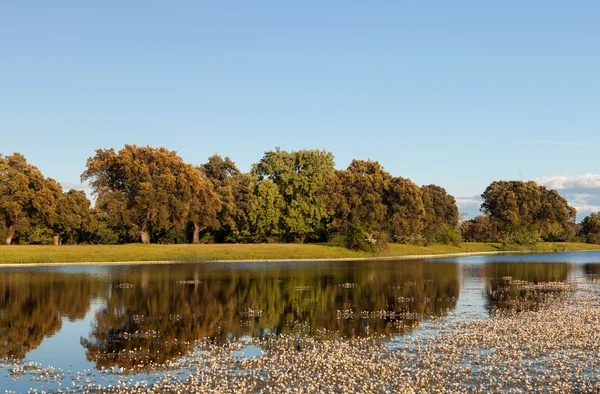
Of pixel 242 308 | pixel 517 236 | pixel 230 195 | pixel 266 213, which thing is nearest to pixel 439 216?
pixel 517 236

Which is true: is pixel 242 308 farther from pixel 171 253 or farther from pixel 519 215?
pixel 519 215

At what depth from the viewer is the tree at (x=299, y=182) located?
451ft

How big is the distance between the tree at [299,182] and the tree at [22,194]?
50.4 m

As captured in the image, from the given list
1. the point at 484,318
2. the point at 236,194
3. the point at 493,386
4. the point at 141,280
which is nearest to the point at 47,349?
the point at 493,386

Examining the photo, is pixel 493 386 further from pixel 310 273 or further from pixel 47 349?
pixel 310 273

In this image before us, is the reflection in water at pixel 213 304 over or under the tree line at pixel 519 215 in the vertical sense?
under

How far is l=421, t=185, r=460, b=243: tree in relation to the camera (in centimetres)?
15125

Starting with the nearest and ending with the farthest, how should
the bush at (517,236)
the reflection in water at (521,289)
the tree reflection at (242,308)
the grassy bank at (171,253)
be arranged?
the tree reflection at (242,308) < the reflection in water at (521,289) < the grassy bank at (171,253) < the bush at (517,236)

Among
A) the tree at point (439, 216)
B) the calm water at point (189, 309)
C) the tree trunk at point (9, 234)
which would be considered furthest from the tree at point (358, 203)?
the tree trunk at point (9, 234)

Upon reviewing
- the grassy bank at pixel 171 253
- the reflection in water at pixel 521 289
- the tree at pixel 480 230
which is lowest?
the reflection in water at pixel 521 289

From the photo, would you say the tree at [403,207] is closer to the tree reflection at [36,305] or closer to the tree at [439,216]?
the tree at [439,216]

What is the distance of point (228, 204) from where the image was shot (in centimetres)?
13275

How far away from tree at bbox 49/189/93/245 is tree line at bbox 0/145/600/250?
8.0 inches

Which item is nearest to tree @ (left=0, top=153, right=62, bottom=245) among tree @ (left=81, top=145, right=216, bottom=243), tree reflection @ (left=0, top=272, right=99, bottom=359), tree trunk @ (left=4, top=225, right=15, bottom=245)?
tree trunk @ (left=4, top=225, right=15, bottom=245)
